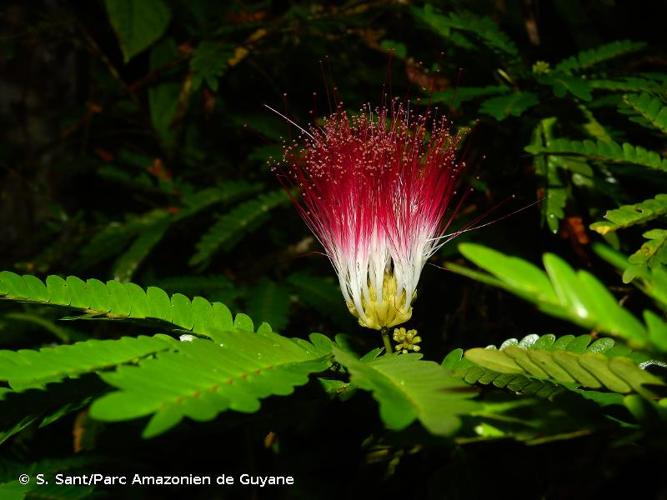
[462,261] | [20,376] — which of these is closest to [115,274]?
[462,261]

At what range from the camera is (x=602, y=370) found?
808 mm

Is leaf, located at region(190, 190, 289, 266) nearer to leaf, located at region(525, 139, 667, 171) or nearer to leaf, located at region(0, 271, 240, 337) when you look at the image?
leaf, located at region(0, 271, 240, 337)

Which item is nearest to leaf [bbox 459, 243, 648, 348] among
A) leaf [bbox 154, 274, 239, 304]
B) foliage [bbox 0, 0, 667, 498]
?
foliage [bbox 0, 0, 667, 498]

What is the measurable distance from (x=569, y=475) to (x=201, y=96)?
8.86 ft

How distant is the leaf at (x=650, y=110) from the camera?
4.72 feet

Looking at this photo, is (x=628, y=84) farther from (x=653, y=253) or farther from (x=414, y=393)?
(x=414, y=393)

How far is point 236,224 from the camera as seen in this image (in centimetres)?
250

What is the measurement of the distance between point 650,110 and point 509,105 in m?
0.36

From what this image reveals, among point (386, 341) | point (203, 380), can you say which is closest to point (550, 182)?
point (386, 341)

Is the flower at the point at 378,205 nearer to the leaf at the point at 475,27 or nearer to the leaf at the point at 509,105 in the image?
the leaf at the point at 509,105

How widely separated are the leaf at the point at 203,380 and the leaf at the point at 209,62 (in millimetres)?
1664

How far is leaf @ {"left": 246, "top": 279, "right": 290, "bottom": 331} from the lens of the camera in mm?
2182

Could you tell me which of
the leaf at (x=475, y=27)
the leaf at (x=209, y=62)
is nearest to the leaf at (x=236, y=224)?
the leaf at (x=209, y=62)

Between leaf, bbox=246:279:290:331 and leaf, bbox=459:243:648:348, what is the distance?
5.21ft
